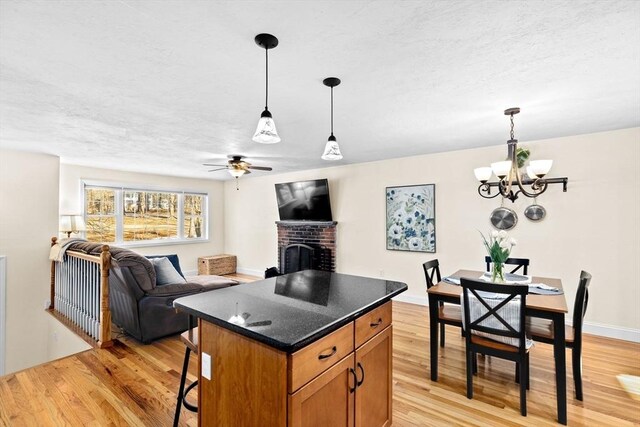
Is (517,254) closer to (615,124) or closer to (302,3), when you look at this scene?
(615,124)

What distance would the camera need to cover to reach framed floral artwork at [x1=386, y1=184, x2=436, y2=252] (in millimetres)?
4625

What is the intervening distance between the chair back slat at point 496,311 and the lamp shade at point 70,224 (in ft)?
17.4

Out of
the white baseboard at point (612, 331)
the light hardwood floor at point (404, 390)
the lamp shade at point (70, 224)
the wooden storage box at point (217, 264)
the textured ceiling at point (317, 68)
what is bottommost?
the light hardwood floor at point (404, 390)

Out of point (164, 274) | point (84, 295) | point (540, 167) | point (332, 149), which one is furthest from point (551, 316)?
point (84, 295)

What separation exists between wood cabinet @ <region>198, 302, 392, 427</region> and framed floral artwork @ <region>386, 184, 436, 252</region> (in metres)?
3.23

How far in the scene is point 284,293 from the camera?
1840mm

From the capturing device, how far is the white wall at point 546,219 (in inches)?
133

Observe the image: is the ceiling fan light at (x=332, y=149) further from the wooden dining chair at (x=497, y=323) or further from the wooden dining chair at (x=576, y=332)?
the wooden dining chair at (x=576, y=332)

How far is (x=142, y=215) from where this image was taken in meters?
6.39

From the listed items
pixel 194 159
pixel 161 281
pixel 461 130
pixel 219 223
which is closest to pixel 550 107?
pixel 461 130

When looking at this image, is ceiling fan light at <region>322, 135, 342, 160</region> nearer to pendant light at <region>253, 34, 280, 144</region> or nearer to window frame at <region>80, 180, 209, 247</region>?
pendant light at <region>253, 34, 280, 144</region>

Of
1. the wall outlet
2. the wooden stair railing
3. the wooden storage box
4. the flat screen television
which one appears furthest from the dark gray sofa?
the wooden storage box

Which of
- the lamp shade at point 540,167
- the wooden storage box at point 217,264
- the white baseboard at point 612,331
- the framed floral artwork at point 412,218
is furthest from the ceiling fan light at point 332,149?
the wooden storage box at point 217,264

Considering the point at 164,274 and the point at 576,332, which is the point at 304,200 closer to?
the point at 164,274
